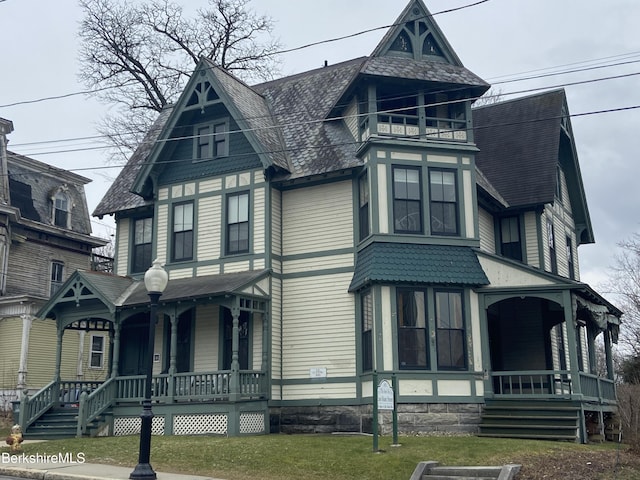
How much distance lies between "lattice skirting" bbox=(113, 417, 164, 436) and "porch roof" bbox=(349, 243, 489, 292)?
21.7 feet

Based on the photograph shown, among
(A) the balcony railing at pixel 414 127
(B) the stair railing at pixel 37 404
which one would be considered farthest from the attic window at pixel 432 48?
(B) the stair railing at pixel 37 404

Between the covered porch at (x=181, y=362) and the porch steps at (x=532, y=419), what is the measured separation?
20.5 ft

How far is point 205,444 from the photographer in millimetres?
17062

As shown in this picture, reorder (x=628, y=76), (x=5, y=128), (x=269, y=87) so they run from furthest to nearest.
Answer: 1. (x=5, y=128)
2. (x=269, y=87)
3. (x=628, y=76)

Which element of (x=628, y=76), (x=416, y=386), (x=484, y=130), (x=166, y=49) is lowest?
(x=416, y=386)

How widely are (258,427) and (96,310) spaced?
6.30 m

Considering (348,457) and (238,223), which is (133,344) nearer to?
(238,223)

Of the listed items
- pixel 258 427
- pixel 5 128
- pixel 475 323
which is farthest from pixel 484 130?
pixel 5 128

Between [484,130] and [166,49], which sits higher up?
[166,49]

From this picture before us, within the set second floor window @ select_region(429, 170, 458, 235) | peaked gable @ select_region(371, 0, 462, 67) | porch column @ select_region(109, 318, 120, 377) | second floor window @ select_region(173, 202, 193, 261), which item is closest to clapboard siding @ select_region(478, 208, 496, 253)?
second floor window @ select_region(429, 170, 458, 235)

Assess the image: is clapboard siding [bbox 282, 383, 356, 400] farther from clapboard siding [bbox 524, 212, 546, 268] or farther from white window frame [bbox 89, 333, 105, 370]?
white window frame [bbox 89, 333, 105, 370]

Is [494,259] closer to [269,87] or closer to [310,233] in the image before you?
[310,233]

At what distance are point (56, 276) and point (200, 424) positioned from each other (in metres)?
20.6

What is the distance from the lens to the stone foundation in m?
18.9
